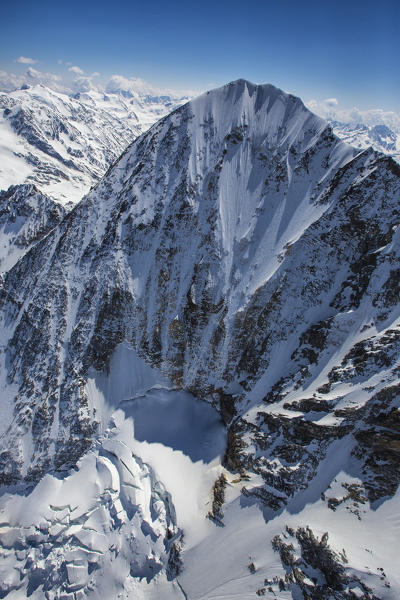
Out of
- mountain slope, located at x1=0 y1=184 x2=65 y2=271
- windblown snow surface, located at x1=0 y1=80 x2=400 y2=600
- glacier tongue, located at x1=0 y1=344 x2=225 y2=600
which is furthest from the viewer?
mountain slope, located at x1=0 y1=184 x2=65 y2=271

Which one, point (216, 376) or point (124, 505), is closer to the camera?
point (124, 505)

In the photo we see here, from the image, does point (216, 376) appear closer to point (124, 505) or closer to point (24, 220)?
point (124, 505)

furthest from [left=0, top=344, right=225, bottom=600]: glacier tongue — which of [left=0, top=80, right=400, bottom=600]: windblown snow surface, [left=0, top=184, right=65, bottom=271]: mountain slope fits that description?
[left=0, top=184, right=65, bottom=271]: mountain slope

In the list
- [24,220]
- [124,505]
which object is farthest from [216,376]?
[24,220]

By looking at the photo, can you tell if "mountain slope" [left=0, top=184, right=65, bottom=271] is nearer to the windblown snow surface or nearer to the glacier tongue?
the windblown snow surface

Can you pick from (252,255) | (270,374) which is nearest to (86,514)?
(270,374)

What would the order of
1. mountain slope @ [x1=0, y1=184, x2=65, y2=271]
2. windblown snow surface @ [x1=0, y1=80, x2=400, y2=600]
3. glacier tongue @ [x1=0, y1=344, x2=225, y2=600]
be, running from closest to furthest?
1. windblown snow surface @ [x1=0, y1=80, x2=400, y2=600]
2. glacier tongue @ [x1=0, y1=344, x2=225, y2=600]
3. mountain slope @ [x1=0, y1=184, x2=65, y2=271]

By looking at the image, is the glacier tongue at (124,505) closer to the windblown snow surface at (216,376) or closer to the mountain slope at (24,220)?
the windblown snow surface at (216,376)

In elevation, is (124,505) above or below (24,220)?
below
